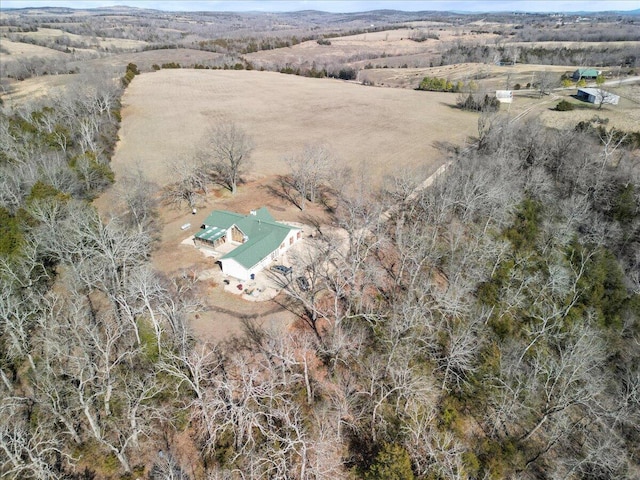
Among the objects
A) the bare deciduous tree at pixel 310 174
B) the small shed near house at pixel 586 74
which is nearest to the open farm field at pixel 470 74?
the small shed near house at pixel 586 74

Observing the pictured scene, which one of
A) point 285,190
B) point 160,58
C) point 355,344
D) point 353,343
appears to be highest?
point 160,58

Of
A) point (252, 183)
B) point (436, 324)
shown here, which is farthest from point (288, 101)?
point (436, 324)

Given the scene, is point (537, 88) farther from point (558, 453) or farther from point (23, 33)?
point (23, 33)

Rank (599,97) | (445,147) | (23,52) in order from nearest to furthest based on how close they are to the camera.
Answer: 1. (445,147)
2. (599,97)
3. (23,52)

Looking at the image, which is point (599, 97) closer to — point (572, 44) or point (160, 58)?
point (572, 44)

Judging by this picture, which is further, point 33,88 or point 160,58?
point 160,58

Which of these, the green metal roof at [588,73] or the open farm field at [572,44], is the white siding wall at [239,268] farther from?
the open farm field at [572,44]

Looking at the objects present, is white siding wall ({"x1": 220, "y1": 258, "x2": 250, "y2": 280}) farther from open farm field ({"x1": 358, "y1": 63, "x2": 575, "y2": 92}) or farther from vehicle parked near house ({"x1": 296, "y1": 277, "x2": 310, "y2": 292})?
open farm field ({"x1": 358, "y1": 63, "x2": 575, "y2": 92})

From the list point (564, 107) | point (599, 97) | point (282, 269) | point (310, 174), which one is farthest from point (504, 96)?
point (282, 269)

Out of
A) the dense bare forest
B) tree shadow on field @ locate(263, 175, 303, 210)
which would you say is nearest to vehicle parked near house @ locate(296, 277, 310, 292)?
the dense bare forest
